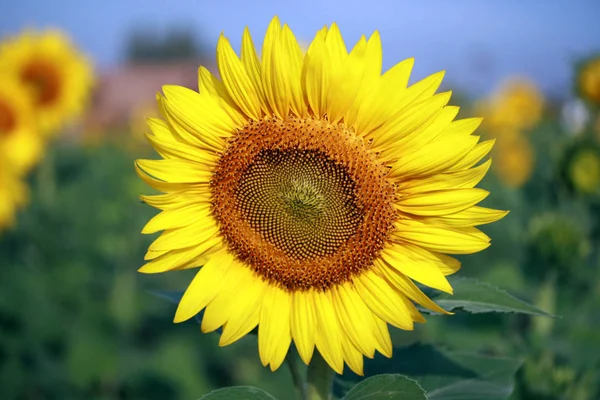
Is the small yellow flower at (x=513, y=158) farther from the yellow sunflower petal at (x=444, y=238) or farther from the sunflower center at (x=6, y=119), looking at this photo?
the yellow sunflower petal at (x=444, y=238)

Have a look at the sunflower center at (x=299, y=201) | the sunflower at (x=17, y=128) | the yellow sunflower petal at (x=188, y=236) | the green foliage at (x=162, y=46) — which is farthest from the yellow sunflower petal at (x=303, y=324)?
the green foliage at (x=162, y=46)

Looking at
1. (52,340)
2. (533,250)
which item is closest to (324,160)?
(533,250)

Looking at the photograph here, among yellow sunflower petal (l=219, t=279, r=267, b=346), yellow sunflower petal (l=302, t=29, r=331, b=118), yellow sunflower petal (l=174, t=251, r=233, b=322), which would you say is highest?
yellow sunflower petal (l=302, t=29, r=331, b=118)

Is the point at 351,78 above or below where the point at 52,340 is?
above

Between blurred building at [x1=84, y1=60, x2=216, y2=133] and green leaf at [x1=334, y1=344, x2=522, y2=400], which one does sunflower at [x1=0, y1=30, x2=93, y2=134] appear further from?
blurred building at [x1=84, y1=60, x2=216, y2=133]

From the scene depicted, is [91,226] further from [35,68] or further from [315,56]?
[315,56]

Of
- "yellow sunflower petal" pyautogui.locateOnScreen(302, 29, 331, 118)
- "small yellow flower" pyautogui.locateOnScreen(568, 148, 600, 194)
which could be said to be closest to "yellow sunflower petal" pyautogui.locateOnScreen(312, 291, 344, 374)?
"yellow sunflower petal" pyautogui.locateOnScreen(302, 29, 331, 118)

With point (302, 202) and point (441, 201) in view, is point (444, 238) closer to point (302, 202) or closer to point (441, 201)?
point (441, 201)
